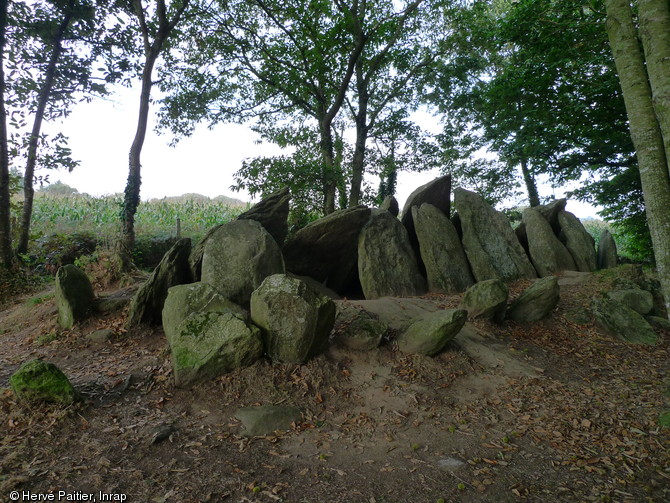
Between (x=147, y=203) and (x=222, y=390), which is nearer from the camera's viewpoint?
(x=222, y=390)

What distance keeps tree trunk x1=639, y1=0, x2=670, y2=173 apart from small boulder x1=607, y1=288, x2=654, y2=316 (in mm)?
4882

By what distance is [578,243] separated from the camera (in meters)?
12.1

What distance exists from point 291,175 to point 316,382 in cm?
864

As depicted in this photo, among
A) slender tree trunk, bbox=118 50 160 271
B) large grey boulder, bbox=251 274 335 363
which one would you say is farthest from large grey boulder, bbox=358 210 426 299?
slender tree trunk, bbox=118 50 160 271

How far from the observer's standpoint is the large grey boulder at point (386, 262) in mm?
9242

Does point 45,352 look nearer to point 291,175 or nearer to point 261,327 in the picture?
point 261,327

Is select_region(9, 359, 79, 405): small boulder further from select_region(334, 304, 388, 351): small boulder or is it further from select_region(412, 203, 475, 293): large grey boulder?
select_region(412, 203, 475, 293): large grey boulder

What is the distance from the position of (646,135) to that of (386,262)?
5.68 m

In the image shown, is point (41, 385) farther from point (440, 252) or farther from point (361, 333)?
point (440, 252)

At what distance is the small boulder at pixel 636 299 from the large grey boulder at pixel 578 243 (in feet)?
11.6

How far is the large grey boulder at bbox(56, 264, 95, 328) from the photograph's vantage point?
6.97 m

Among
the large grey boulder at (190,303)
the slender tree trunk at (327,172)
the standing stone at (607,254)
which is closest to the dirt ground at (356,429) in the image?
the large grey boulder at (190,303)

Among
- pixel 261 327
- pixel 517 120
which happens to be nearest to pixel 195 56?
pixel 517 120

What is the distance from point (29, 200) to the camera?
11539mm
